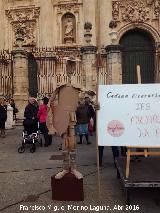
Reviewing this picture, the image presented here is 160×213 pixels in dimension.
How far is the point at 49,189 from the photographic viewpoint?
7.38 m

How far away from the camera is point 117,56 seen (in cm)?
1945

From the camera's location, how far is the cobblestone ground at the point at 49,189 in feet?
20.7

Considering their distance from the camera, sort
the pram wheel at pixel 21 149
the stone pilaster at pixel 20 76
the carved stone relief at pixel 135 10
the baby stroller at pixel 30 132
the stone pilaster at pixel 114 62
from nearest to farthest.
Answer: the pram wheel at pixel 21 149 → the baby stroller at pixel 30 132 → the stone pilaster at pixel 114 62 → the stone pilaster at pixel 20 76 → the carved stone relief at pixel 135 10

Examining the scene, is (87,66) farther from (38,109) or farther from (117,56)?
(38,109)

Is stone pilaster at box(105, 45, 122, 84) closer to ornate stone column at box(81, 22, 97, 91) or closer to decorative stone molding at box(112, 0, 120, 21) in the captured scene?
ornate stone column at box(81, 22, 97, 91)

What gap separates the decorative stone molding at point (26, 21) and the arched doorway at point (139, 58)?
20.4 feet

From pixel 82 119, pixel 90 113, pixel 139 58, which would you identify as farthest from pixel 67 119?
pixel 139 58

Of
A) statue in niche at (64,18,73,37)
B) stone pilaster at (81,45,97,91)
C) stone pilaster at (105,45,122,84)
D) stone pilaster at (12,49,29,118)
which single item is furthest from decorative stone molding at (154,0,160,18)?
stone pilaster at (12,49,29,118)

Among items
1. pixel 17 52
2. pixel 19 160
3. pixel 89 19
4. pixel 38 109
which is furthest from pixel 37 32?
pixel 19 160

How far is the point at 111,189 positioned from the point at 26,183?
69.8 inches

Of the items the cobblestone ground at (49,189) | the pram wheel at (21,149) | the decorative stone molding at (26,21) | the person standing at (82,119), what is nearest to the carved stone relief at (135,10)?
the decorative stone molding at (26,21)

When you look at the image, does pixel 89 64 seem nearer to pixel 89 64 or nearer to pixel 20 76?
pixel 89 64

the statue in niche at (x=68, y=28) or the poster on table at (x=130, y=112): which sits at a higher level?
the statue in niche at (x=68, y=28)

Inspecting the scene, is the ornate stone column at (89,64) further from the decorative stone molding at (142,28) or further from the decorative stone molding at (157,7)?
the decorative stone molding at (157,7)
